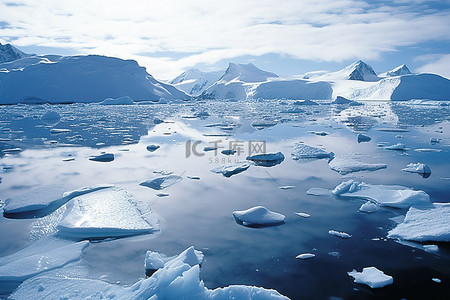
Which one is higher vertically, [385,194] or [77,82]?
[77,82]

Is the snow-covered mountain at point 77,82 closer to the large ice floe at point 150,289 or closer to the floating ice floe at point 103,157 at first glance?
the floating ice floe at point 103,157

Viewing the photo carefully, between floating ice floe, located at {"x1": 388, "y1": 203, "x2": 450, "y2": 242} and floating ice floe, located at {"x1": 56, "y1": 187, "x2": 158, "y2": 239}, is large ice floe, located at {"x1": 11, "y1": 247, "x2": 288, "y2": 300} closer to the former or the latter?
floating ice floe, located at {"x1": 56, "y1": 187, "x2": 158, "y2": 239}

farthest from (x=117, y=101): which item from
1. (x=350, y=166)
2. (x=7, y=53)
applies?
(x=7, y=53)

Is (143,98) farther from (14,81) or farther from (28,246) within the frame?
(28,246)

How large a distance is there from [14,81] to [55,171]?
41703 millimetres

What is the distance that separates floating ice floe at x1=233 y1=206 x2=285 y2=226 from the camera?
3885 millimetres

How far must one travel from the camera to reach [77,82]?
43156mm

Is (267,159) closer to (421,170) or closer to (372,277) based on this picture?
(421,170)

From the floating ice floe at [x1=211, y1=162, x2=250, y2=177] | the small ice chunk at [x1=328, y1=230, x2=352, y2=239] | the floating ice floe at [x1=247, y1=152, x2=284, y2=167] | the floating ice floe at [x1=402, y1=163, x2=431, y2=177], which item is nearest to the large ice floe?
the small ice chunk at [x1=328, y1=230, x2=352, y2=239]

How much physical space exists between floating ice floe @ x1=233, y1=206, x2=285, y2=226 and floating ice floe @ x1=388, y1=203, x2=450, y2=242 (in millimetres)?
1267

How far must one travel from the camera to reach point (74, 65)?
45.3 metres

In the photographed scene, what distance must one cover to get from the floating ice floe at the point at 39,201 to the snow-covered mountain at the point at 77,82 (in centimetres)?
4030

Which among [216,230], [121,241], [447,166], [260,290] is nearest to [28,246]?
[121,241]

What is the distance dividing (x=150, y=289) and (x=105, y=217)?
1.97 meters
